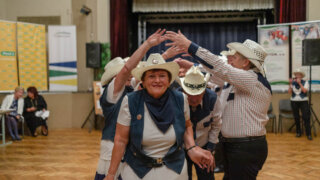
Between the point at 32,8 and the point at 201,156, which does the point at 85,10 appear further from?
the point at 201,156

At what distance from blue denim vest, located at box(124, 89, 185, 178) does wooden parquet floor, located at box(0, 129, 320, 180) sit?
98.3 inches

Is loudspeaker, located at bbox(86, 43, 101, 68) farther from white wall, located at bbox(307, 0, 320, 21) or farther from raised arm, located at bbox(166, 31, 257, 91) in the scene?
raised arm, located at bbox(166, 31, 257, 91)

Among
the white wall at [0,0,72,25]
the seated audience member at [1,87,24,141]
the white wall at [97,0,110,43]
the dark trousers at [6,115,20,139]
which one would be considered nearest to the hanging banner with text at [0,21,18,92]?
the seated audience member at [1,87,24,141]

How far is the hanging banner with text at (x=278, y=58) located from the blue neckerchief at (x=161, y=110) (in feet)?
22.3

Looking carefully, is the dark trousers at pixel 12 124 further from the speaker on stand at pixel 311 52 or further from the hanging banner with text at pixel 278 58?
the speaker on stand at pixel 311 52

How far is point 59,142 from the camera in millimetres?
6438

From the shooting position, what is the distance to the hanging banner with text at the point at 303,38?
7465mm

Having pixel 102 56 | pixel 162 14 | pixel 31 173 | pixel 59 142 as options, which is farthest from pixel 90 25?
pixel 31 173

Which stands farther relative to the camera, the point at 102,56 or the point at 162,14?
the point at 162,14

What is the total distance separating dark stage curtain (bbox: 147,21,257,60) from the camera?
34.1 ft

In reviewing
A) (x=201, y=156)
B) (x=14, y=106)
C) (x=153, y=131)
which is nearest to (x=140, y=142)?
(x=153, y=131)

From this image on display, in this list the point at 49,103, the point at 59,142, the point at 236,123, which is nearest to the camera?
the point at 236,123

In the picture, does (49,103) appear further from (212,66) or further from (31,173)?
(212,66)

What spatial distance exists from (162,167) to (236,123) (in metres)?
0.76
